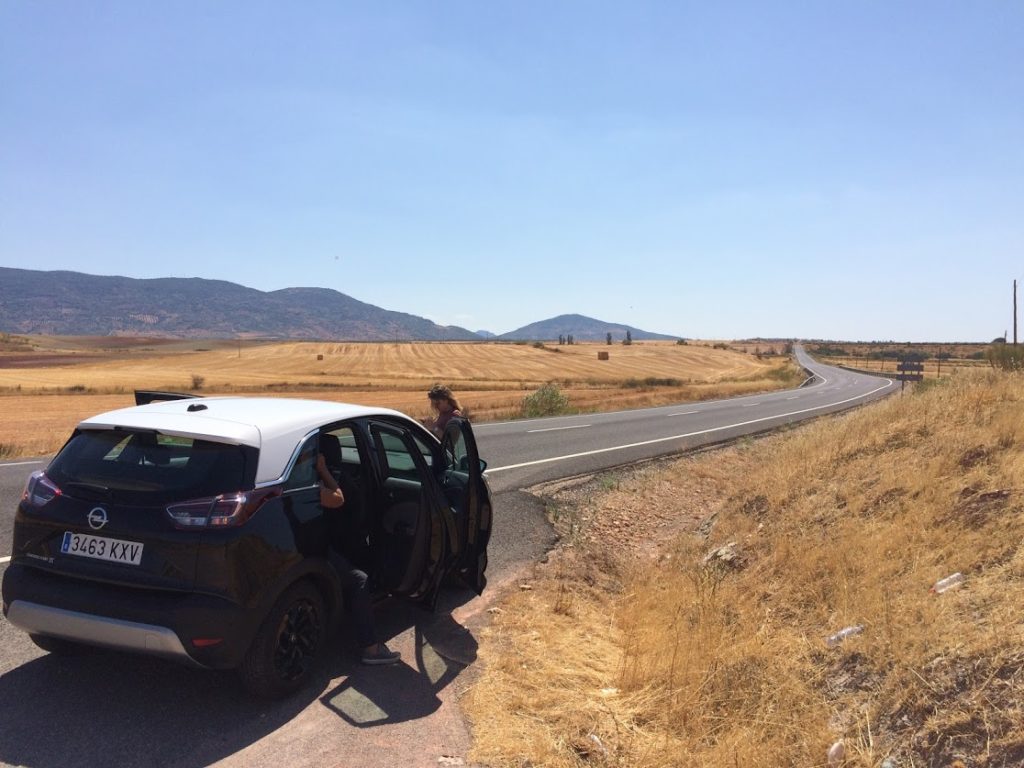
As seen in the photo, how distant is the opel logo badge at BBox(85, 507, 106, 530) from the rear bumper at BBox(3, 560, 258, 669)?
29 centimetres

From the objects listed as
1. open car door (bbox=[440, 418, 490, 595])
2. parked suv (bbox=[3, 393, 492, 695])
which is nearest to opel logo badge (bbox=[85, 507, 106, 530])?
parked suv (bbox=[3, 393, 492, 695])

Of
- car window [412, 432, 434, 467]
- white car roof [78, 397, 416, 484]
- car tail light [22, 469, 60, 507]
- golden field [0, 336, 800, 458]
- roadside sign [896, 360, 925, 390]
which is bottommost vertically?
golden field [0, 336, 800, 458]

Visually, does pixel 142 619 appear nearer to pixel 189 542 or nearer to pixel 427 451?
pixel 189 542

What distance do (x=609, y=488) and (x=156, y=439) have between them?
25.5 feet

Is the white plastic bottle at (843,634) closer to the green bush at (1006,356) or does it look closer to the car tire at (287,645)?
the car tire at (287,645)

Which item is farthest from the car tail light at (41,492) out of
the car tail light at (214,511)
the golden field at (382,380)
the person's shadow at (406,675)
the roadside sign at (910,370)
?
the roadside sign at (910,370)

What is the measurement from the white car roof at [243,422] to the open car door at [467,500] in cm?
101

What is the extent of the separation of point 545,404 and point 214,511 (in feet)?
73.0

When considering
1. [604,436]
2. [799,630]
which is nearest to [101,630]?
[799,630]

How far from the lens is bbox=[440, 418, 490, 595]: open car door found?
5.24m

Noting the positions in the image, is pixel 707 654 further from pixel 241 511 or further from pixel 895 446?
pixel 895 446

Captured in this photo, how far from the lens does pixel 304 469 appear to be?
416 centimetres

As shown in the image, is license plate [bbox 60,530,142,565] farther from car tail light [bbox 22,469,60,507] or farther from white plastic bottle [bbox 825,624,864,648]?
white plastic bottle [bbox 825,624,864,648]

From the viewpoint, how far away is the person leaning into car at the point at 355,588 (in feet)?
13.9
